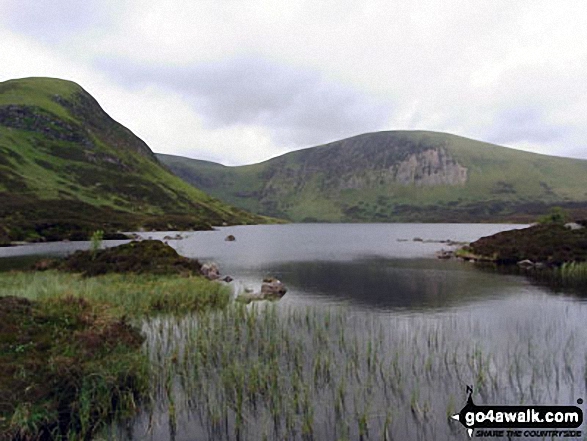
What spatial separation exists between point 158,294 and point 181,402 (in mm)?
19977

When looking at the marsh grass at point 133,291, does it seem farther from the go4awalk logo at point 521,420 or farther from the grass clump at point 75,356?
the go4awalk logo at point 521,420

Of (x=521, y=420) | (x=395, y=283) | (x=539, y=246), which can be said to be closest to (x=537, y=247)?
(x=539, y=246)

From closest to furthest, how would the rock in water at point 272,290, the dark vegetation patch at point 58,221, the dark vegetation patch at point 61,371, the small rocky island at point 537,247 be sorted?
1. the dark vegetation patch at point 61,371
2. the rock in water at point 272,290
3. the small rocky island at point 537,247
4. the dark vegetation patch at point 58,221

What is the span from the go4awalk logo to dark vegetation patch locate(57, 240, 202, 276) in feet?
125

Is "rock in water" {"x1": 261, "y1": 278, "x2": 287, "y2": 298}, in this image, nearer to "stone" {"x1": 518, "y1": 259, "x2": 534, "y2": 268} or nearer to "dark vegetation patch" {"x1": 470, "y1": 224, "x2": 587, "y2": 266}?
"stone" {"x1": 518, "y1": 259, "x2": 534, "y2": 268}

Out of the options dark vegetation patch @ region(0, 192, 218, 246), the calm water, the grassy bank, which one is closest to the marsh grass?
the grassy bank

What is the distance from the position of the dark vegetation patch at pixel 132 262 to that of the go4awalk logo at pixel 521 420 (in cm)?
3819

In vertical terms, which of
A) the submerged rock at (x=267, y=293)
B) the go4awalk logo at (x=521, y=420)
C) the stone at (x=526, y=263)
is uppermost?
the stone at (x=526, y=263)

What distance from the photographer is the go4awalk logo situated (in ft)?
49.6

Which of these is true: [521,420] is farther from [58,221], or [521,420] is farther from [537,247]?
[58,221]

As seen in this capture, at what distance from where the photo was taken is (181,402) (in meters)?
17.6

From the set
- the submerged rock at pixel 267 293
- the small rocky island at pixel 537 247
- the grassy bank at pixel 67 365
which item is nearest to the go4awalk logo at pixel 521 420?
the grassy bank at pixel 67 365

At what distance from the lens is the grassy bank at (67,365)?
1515 cm

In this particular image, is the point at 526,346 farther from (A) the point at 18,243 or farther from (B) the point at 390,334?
(A) the point at 18,243
